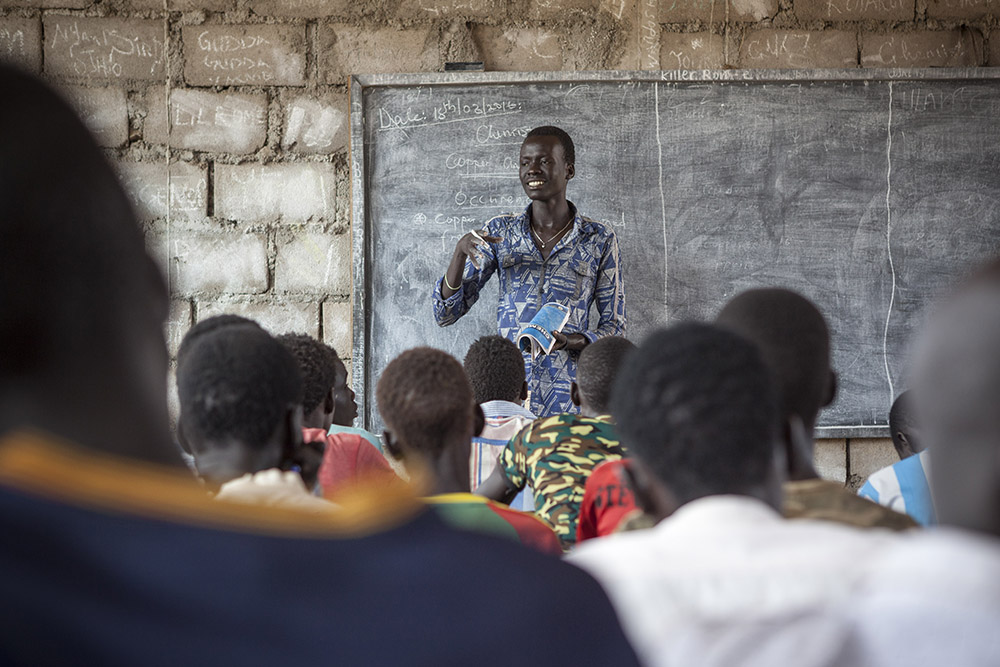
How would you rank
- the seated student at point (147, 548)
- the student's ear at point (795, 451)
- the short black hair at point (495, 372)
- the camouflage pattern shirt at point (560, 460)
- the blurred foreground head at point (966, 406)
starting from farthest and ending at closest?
the short black hair at point (495, 372)
the camouflage pattern shirt at point (560, 460)
the student's ear at point (795, 451)
the blurred foreground head at point (966, 406)
the seated student at point (147, 548)

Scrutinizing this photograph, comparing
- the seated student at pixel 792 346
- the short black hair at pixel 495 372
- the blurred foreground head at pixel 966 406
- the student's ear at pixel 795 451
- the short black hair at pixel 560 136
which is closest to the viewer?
the blurred foreground head at pixel 966 406

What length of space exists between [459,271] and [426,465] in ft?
7.11

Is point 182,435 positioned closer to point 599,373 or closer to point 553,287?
point 599,373

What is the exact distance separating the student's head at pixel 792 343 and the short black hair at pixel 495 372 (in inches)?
49.6

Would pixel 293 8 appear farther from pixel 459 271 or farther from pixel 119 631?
pixel 119 631

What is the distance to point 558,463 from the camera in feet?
6.19

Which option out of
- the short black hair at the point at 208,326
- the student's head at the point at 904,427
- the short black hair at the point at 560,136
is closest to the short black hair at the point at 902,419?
the student's head at the point at 904,427

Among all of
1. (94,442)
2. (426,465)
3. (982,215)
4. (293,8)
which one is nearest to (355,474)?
(426,465)

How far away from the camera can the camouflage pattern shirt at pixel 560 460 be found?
1786 mm

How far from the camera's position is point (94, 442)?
1.44 feet

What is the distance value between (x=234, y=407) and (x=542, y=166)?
2.63m

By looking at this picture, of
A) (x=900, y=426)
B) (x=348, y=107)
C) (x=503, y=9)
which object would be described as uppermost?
(x=503, y=9)

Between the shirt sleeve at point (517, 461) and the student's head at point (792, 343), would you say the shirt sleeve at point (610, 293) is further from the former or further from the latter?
the student's head at point (792, 343)

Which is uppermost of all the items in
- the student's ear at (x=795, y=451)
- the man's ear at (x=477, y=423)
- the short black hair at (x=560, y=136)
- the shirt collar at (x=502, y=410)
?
the short black hair at (x=560, y=136)
